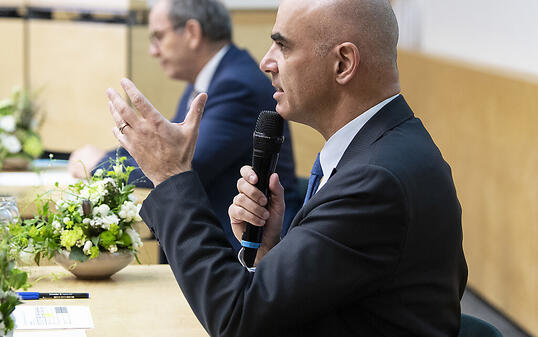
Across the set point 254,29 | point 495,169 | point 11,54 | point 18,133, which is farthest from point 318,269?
point 11,54

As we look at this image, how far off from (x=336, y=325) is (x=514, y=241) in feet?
8.54

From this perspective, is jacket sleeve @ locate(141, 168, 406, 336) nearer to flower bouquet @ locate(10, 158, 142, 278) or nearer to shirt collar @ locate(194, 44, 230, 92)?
flower bouquet @ locate(10, 158, 142, 278)

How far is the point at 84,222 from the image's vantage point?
75.3 inches

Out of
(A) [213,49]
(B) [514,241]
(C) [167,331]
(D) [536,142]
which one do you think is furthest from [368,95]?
(B) [514,241]

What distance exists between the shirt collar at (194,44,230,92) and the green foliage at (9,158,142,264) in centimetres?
131

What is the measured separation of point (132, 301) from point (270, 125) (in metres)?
A: 0.51

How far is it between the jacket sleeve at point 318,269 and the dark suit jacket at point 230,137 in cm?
139

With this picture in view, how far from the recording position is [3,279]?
49.2 inches

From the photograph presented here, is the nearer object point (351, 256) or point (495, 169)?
point (351, 256)

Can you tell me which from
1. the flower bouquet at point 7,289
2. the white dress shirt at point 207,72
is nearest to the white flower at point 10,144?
the white dress shirt at point 207,72

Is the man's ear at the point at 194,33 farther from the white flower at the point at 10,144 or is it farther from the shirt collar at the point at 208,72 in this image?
the white flower at the point at 10,144

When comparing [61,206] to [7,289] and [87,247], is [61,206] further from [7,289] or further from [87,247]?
Answer: [7,289]

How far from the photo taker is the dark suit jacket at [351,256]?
133cm

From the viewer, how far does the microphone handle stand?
5.39ft
